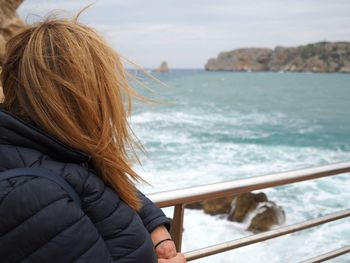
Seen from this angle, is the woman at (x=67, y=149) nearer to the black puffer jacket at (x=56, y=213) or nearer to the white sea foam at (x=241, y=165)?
the black puffer jacket at (x=56, y=213)

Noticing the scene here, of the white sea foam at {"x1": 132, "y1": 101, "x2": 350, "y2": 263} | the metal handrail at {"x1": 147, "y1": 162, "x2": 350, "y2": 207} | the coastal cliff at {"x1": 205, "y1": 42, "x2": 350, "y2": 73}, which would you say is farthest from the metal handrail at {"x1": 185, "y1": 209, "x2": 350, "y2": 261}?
the coastal cliff at {"x1": 205, "y1": 42, "x2": 350, "y2": 73}

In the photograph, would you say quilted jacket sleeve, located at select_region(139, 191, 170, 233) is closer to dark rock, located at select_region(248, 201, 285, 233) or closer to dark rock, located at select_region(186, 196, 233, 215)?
dark rock, located at select_region(248, 201, 285, 233)

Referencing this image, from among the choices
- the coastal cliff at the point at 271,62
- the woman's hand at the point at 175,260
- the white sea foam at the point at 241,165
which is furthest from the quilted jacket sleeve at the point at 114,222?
the coastal cliff at the point at 271,62

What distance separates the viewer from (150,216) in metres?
1.10

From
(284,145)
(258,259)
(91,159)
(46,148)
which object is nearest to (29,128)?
(46,148)

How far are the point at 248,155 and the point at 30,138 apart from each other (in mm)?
22125

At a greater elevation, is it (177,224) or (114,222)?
(114,222)

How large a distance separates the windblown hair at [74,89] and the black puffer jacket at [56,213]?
4cm

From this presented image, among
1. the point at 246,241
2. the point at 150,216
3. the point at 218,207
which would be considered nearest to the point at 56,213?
the point at 150,216

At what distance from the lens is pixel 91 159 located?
92 centimetres

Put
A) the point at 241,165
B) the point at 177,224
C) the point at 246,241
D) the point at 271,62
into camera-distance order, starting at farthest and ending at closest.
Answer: the point at 271,62, the point at 241,165, the point at 246,241, the point at 177,224

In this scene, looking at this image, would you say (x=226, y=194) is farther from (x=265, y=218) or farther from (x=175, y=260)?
(x=265, y=218)

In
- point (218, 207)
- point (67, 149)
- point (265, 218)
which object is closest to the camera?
point (67, 149)

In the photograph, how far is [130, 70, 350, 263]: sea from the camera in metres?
7.33
